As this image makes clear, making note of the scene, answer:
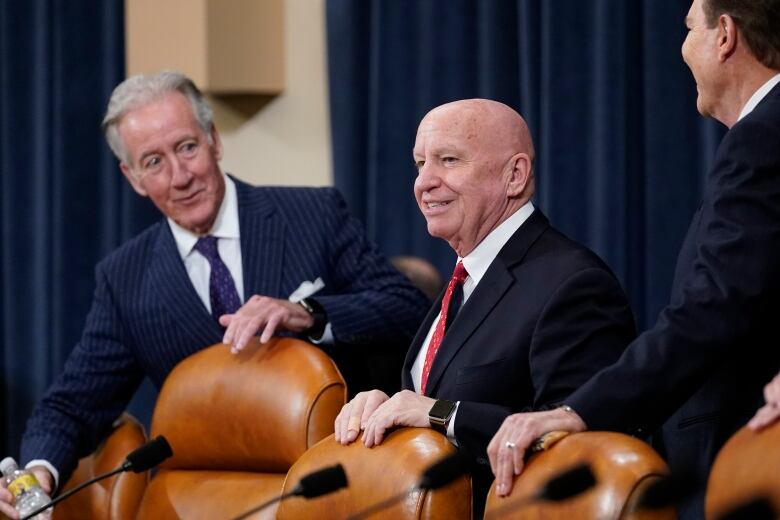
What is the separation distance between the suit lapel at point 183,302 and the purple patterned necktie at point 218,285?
0.12 feet

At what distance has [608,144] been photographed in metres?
4.07

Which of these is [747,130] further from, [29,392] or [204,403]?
[29,392]

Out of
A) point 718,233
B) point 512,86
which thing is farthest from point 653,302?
point 718,233

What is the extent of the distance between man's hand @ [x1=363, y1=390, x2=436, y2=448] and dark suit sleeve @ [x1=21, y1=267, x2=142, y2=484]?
4.17 feet

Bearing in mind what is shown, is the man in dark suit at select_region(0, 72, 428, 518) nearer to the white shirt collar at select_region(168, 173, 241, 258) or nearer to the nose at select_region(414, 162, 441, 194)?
the white shirt collar at select_region(168, 173, 241, 258)

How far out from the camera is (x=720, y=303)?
6.98 ft

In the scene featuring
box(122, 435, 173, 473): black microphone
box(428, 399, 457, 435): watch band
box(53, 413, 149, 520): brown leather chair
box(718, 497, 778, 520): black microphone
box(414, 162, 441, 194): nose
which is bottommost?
box(53, 413, 149, 520): brown leather chair

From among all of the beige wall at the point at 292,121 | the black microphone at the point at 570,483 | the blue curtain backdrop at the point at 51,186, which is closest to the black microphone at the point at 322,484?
the black microphone at the point at 570,483

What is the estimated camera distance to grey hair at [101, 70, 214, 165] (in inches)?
143

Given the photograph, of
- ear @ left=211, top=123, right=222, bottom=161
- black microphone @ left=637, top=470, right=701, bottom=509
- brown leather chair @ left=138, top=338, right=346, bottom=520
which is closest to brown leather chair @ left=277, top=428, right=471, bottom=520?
brown leather chair @ left=138, top=338, right=346, bottom=520

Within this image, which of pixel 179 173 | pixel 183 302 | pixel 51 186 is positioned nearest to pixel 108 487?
pixel 183 302

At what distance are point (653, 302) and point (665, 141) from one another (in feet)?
1.59

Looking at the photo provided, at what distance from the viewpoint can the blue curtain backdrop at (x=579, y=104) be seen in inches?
158

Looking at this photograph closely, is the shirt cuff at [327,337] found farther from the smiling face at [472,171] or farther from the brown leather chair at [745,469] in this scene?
the brown leather chair at [745,469]
